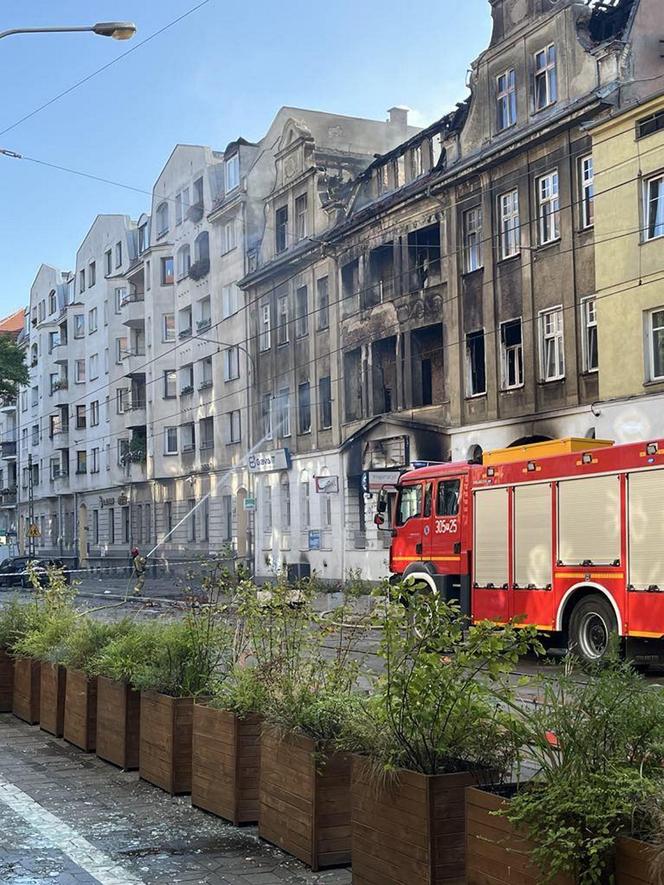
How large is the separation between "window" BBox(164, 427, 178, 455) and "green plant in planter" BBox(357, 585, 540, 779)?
5126cm

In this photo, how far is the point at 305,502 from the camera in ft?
144

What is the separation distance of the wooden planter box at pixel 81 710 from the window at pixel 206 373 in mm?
42706

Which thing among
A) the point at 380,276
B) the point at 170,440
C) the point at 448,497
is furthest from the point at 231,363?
the point at 448,497

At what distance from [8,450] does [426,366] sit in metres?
60.7

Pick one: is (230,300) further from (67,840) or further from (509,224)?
(67,840)

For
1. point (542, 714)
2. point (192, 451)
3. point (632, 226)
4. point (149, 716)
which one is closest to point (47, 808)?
point (149, 716)

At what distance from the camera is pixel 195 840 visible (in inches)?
271

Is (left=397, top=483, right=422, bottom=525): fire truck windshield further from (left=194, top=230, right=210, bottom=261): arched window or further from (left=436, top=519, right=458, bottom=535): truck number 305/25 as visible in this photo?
(left=194, top=230, right=210, bottom=261): arched window

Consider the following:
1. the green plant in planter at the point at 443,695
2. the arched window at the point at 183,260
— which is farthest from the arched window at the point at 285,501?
the green plant in planter at the point at 443,695

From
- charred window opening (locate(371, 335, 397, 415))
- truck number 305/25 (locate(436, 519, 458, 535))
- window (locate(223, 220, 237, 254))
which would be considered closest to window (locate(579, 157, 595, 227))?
charred window opening (locate(371, 335, 397, 415))

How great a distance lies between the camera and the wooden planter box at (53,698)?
1042cm

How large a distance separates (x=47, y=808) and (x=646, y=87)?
24705 millimetres

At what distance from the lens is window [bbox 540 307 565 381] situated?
2934 cm

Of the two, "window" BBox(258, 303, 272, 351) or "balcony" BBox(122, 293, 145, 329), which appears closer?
"window" BBox(258, 303, 272, 351)
